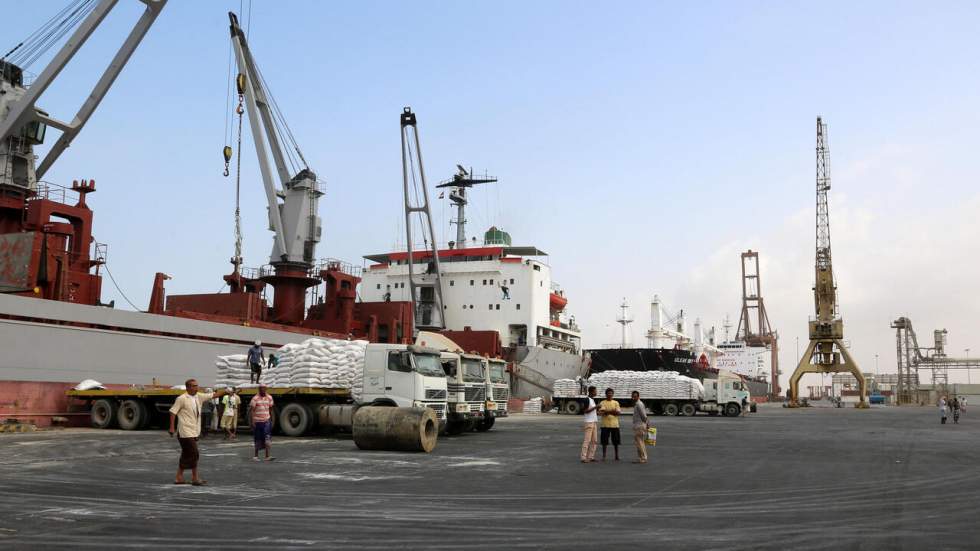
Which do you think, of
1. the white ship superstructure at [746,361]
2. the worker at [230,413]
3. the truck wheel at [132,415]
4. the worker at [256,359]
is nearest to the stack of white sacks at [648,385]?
the worker at [256,359]

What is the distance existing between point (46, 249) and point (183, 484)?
18.9 m

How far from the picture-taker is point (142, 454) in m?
15.1

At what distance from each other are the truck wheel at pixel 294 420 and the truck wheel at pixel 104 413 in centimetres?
615

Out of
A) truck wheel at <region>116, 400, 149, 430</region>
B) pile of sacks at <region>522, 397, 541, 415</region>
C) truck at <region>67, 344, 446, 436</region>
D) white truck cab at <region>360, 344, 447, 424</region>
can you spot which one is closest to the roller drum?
truck at <region>67, 344, 446, 436</region>

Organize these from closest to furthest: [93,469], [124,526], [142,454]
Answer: [124,526]
[93,469]
[142,454]

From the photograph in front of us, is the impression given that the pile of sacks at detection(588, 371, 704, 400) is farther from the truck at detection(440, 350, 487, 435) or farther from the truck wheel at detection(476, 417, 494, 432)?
the truck at detection(440, 350, 487, 435)

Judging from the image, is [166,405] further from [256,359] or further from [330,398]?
[330,398]

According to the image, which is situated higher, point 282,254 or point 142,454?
point 282,254

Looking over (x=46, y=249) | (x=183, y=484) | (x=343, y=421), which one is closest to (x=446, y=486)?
(x=183, y=484)

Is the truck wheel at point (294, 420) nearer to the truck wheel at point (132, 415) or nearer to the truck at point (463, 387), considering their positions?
the truck at point (463, 387)

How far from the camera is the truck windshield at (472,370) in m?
22.3

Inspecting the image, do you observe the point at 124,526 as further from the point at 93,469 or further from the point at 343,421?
the point at 343,421

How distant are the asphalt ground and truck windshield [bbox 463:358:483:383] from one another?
4.99 meters

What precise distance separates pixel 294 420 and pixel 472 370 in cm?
554
